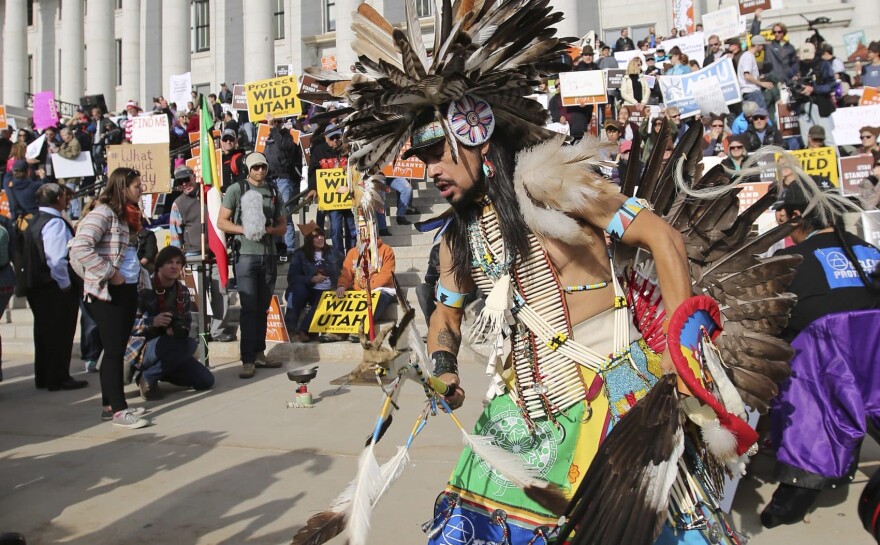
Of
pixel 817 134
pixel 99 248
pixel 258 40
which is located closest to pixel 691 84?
pixel 817 134

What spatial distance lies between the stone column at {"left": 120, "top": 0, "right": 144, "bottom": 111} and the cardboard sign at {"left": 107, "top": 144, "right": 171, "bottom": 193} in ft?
103

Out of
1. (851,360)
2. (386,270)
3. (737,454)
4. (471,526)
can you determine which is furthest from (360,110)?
(386,270)

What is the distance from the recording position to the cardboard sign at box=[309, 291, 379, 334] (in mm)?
9070

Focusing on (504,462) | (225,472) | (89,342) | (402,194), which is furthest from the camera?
(402,194)

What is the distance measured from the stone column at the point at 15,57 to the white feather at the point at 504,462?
51546 millimetres

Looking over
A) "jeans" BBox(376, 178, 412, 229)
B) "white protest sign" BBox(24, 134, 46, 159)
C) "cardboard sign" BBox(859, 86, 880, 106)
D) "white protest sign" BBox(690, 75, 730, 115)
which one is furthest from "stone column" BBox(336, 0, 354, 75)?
"cardboard sign" BBox(859, 86, 880, 106)

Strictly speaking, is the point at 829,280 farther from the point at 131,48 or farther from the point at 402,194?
the point at 131,48

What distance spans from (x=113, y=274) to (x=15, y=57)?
47805 mm

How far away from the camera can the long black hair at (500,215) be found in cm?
253

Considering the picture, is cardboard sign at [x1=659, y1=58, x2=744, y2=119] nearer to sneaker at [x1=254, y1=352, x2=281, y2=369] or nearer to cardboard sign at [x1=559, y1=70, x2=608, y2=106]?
cardboard sign at [x1=559, y1=70, x2=608, y2=106]

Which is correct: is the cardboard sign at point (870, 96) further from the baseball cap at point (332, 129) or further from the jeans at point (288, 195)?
the baseball cap at point (332, 129)

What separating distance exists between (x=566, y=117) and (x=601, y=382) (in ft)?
41.9

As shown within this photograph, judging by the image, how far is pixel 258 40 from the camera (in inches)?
1313

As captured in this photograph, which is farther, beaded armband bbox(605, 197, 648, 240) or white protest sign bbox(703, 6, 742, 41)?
white protest sign bbox(703, 6, 742, 41)
